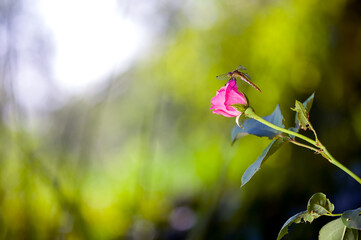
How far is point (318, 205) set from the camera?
27 centimetres

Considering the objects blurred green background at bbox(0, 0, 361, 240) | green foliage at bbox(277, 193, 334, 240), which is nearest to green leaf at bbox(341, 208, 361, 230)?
green foliage at bbox(277, 193, 334, 240)

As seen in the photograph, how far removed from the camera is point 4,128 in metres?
1.18

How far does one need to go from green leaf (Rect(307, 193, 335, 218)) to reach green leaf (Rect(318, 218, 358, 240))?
1cm

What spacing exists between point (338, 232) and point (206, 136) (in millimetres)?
1531

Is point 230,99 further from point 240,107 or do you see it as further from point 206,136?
point 206,136

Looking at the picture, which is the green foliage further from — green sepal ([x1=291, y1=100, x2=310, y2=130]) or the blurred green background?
the blurred green background

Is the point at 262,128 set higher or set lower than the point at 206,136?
higher

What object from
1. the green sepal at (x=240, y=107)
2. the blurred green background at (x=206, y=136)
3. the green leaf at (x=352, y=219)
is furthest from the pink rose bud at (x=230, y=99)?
the blurred green background at (x=206, y=136)

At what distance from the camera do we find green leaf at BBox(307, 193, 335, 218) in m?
0.26

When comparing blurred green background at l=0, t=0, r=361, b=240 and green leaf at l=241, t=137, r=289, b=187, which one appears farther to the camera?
blurred green background at l=0, t=0, r=361, b=240

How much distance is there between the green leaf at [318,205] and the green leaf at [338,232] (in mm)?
13

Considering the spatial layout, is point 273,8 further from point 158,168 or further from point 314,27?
point 158,168

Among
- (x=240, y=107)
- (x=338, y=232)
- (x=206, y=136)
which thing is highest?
(x=240, y=107)

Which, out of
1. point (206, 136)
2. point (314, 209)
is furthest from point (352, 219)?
point (206, 136)
